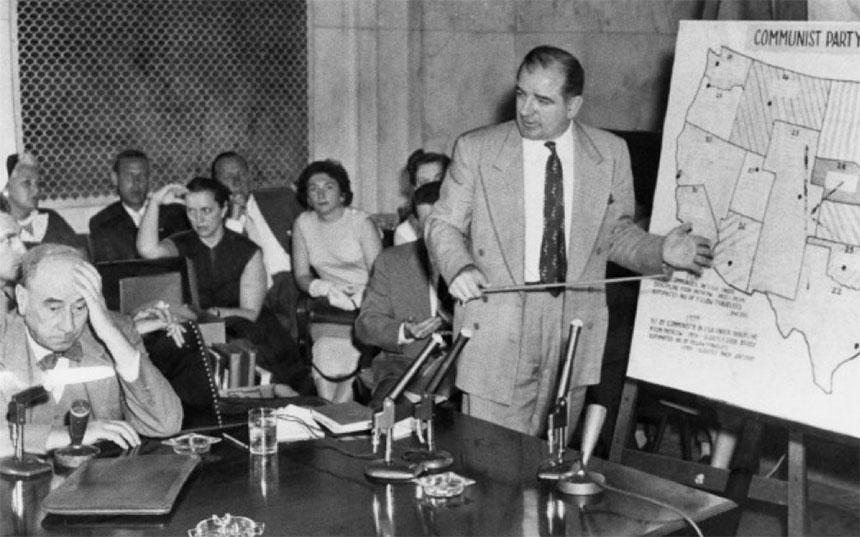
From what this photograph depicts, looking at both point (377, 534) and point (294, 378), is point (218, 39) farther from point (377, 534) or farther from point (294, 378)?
point (377, 534)

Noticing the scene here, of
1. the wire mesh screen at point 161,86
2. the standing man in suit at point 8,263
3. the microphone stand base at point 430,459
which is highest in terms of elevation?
the wire mesh screen at point 161,86

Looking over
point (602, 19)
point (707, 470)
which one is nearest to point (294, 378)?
point (707, 470)

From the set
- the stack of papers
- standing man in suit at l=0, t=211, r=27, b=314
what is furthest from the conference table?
standing man in suit at l=0, t=211, r=27, b=314

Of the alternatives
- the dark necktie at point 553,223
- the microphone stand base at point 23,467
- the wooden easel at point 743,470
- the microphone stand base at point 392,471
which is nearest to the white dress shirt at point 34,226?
the dark necktie at point 553,223

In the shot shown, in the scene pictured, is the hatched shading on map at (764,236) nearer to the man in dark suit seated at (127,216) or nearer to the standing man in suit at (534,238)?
the standing man in suit at (534,238)

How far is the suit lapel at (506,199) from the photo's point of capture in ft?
12.2

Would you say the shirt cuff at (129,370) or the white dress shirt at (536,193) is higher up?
the white dress shirt at (536,193)

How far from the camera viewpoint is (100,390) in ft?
10.2

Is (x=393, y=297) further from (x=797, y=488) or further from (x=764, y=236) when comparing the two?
(x=797, y=488)

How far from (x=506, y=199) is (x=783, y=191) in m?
0.83

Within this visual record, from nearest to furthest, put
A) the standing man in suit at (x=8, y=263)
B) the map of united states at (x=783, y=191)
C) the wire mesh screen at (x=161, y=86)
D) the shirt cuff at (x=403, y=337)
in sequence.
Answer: the standing man in suit at (x=8, y=263)
the map of united states at (x=783, y=191)
the shirt cuff at (x=403, y=337)
the wire mesh screen at (x=161, y=86)

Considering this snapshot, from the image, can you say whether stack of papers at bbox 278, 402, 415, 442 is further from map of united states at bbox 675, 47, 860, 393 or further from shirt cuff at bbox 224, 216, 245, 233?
shirt cuff at bbox 224, 216, 245, 233

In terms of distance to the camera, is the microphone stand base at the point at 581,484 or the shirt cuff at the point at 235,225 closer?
the microphone stand base at the point at 581,484

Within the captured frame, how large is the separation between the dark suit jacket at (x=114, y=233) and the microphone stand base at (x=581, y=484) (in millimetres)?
3726
